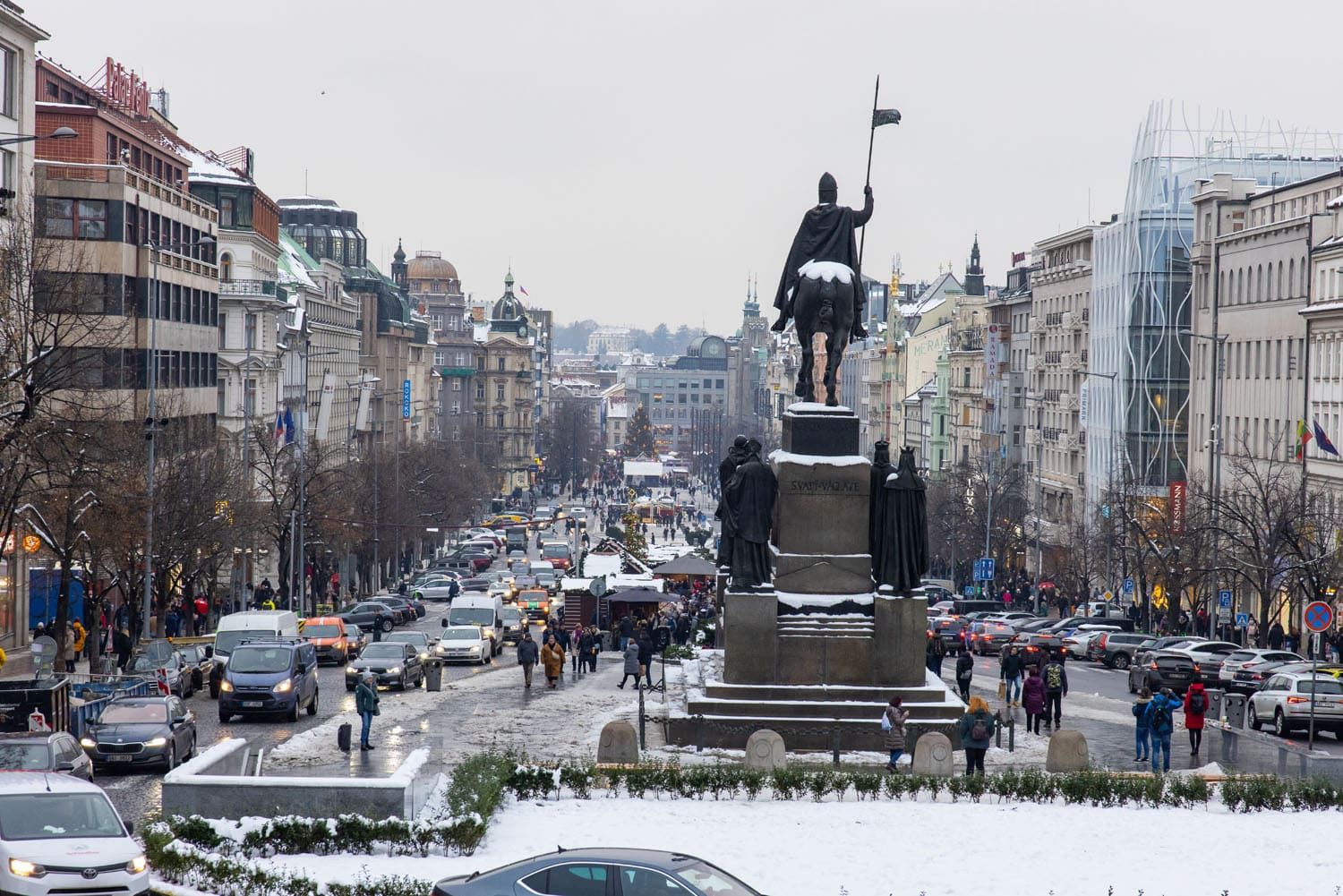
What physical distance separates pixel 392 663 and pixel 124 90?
44.1m

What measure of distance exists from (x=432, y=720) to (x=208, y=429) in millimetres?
41124

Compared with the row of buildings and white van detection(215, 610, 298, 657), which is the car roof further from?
white van detection(215, 610, 298, 657)

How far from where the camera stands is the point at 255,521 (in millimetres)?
66875

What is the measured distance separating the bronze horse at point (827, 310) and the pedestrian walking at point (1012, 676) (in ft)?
29.1

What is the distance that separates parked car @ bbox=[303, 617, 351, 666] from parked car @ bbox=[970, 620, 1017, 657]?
17360 mm

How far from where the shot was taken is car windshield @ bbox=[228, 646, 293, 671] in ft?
126

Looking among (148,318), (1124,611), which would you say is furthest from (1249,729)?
(148,318)

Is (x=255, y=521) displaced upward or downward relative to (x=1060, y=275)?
downward

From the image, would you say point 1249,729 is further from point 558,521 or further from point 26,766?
point 558,521

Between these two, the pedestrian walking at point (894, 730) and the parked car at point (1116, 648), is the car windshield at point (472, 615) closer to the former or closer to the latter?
the parked car at point (1116, 648)

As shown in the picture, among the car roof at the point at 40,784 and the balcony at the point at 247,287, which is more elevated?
the balcony at the point at 247,287

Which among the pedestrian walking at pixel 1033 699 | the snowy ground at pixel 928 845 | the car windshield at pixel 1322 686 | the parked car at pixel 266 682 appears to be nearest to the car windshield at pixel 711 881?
the snowy ground at pixel 928 845

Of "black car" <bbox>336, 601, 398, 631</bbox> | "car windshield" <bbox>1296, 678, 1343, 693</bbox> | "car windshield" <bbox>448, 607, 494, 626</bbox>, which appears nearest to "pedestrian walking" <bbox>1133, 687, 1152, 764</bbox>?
"car windshield" <bbox>1296, 678, 1343, 693</bbox>

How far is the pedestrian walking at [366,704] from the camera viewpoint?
3297 centimetres
